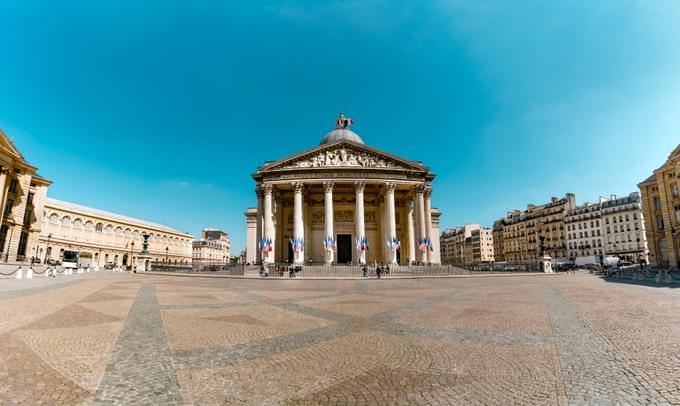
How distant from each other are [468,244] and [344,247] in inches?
3243

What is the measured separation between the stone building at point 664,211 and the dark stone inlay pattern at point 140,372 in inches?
2283

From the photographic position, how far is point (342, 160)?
143 ft

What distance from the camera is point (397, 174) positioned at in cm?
4334

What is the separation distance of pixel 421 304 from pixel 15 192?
55941mm

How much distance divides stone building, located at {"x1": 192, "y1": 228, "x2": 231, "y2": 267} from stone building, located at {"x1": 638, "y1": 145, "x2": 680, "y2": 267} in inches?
4302

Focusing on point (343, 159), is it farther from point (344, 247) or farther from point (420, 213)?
point (344, 247)

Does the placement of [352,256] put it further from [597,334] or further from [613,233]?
[613,233]

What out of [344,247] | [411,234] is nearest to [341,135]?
[344,247]

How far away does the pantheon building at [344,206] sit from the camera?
4156 centimetres

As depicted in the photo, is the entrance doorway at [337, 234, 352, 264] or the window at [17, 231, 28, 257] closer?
the window at [17, 231, 28, 257]

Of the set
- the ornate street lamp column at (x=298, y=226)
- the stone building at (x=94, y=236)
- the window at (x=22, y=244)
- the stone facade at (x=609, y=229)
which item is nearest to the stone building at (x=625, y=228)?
the stone facade at (x=609, y=229)

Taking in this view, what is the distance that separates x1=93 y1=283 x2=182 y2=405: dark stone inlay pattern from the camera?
3654 mm

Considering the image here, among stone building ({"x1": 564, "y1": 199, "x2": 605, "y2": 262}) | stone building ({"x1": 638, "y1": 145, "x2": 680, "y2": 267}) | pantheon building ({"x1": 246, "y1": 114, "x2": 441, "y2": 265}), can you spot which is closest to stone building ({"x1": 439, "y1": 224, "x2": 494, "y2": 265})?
stone building ({"x1": 564, "y1": 199, "x2": 605, "y2": 262})

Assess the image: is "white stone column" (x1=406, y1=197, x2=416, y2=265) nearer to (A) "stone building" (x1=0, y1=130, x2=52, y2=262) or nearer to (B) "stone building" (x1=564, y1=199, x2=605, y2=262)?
(B) "stone building" (x1=564, y1=199, x2=605, y2=262)
